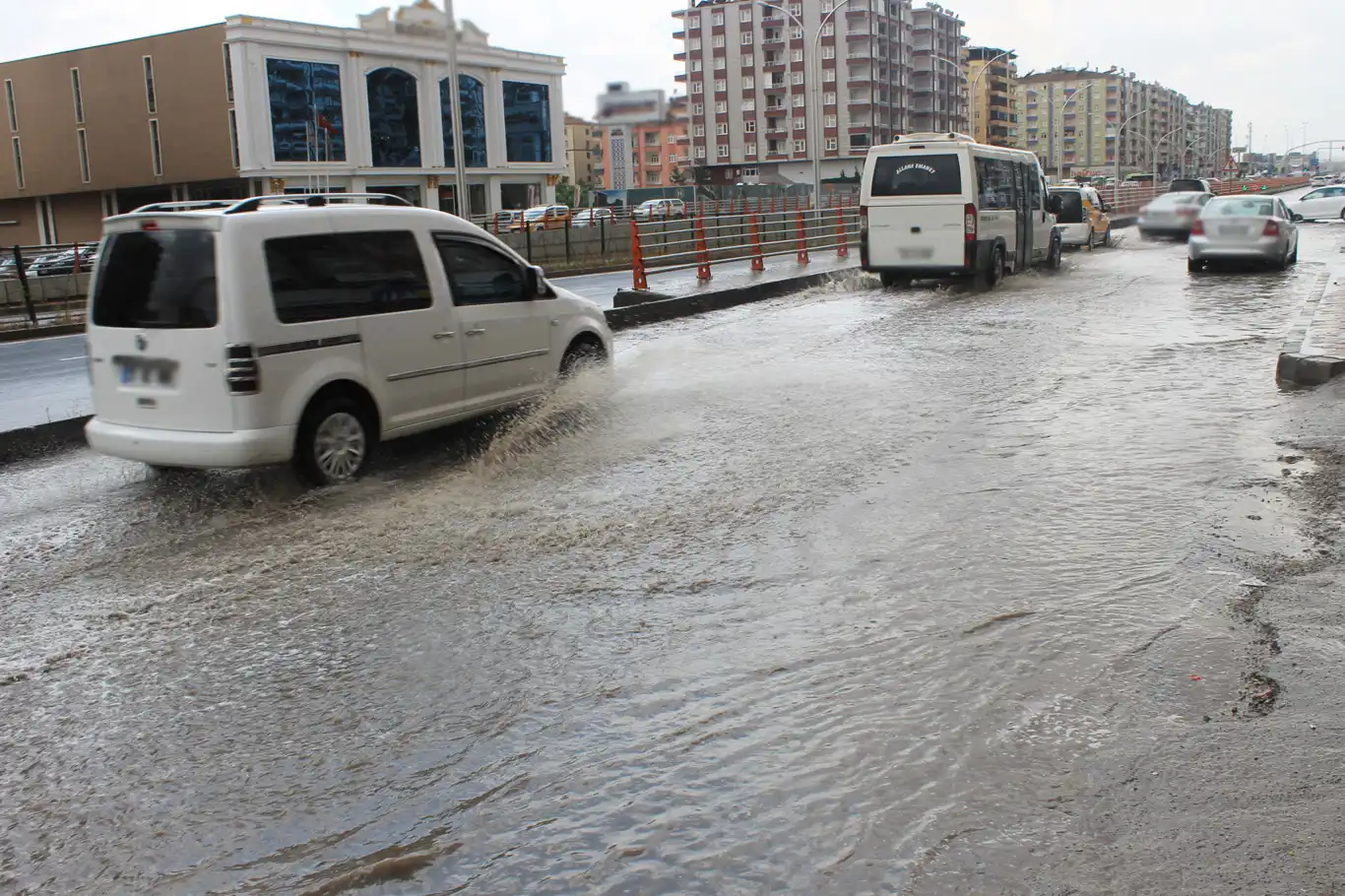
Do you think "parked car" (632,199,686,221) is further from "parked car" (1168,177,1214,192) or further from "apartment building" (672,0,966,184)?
"apartment building" (672,0,966,184)

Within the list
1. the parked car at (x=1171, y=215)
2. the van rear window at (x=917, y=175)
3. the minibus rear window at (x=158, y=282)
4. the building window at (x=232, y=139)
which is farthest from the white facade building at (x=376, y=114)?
the minibus rear window at (x=158, y=282)

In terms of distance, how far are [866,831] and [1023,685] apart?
118cm

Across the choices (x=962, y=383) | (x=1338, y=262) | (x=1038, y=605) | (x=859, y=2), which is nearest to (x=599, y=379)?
(x=962, y=383)

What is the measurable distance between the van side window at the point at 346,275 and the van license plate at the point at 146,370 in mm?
744

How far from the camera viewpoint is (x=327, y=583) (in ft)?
19.0

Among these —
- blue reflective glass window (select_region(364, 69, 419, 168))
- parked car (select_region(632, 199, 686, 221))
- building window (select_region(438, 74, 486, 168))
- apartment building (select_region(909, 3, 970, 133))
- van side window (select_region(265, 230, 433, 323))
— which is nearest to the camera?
van side window (select_region(265, 230, 433, 323))

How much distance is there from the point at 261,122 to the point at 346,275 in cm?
6200

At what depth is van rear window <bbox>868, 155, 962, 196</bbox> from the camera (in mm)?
20000

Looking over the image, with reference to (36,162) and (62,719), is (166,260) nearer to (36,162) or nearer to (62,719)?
(62,719)

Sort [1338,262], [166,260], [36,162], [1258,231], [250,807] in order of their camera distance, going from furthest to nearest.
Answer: [36,162]
[1338,262]
[1258,231]
[166,260]
[250,807]

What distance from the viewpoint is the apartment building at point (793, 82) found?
111 m

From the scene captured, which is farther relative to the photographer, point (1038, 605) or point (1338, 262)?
point (1338, 262)

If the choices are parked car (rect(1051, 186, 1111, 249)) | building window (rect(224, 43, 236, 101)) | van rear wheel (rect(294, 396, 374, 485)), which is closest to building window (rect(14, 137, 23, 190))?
building window (rect(224, 43, 236, 101))

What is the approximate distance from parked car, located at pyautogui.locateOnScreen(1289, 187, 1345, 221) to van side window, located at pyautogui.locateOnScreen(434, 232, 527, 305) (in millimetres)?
47842
